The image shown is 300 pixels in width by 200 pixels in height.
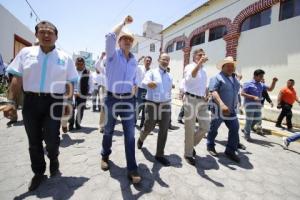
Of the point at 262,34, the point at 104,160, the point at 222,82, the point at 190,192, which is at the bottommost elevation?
the point at 190,192

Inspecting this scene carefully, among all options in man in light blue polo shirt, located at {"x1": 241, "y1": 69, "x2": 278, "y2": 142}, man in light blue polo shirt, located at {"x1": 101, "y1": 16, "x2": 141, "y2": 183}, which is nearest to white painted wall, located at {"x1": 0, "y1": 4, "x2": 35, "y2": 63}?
man in light blue polo shirt, located at {"x1": 101, "y1": 16, "x2": 141, "y2": 183}

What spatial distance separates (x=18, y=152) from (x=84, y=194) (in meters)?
1.95

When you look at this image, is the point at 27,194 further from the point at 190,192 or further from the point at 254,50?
the point at 254,50

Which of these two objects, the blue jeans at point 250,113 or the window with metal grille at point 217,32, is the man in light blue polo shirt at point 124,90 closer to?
the blue jeans at point 250,113

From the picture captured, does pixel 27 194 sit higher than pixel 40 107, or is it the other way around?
pixel 40 107

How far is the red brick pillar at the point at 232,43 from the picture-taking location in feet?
34.0

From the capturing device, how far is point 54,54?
265cm

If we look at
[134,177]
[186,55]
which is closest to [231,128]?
[134,177]

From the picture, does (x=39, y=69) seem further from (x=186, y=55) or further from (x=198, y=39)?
(x=186, y=55)

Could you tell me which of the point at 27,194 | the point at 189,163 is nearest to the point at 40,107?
the point at 27,194

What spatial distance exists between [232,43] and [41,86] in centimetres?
1001

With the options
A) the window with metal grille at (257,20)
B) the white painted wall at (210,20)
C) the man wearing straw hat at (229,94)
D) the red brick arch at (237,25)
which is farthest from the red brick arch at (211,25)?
the man wearing straw hat at (229,94)

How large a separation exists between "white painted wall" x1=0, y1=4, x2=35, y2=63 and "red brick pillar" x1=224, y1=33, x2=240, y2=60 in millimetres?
13552

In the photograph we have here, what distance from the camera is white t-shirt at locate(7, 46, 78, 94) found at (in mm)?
2500
